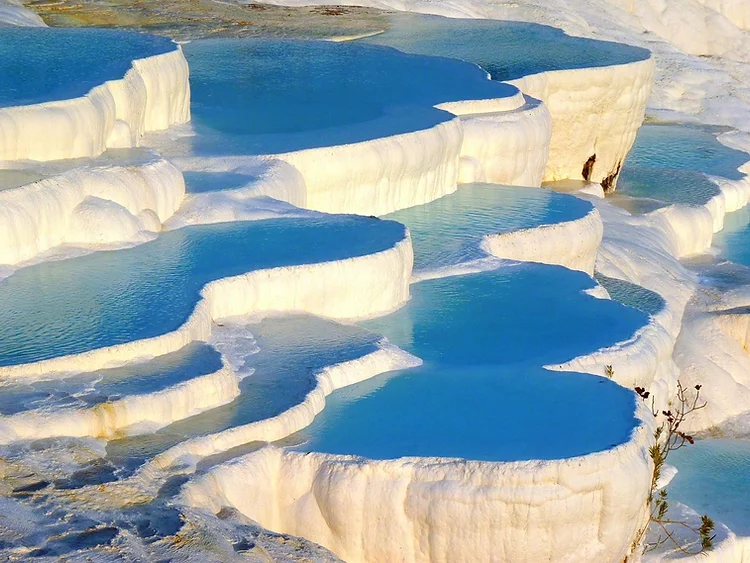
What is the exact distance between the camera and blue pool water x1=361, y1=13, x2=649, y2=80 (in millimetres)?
12742

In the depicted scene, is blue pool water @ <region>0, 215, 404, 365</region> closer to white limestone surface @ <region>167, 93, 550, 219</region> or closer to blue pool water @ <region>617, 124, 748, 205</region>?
white limestone surface @ <region>167, 93, 550, 219</region>

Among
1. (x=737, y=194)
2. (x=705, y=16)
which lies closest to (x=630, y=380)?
(x=737, y=194)

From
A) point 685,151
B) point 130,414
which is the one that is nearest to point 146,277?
point 130,414

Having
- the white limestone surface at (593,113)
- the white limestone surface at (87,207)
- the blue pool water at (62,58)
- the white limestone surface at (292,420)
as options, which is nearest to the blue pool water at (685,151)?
the white limestone surface at (593,113)

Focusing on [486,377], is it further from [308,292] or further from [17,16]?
[17,16]

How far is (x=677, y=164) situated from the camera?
1404 cm

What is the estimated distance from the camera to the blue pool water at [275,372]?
540 centimetres

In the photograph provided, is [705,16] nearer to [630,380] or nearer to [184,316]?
[630,380]

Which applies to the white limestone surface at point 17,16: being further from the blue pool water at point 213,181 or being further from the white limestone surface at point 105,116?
the blue pool water at point 213,181

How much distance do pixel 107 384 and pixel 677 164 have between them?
9613 millimetres

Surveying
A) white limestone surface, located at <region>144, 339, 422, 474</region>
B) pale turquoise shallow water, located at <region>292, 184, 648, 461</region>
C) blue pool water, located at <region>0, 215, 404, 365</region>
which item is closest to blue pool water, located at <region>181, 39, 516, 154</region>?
pale turquoise shallow water, located at <region>292, 184, 648, 461</region>

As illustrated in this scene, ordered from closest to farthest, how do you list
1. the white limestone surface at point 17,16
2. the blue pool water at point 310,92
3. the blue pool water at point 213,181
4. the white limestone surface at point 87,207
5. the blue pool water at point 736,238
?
the white limestone surface at point 87,207 < the blue pool water at point 213,181 < the blue pool water at point 310,92 < the blue pool water at point 736,238 < the white limestone surface at point 17,16

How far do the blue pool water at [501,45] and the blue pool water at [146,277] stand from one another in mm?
4881

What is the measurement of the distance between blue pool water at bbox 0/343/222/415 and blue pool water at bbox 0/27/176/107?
256 centimetres
